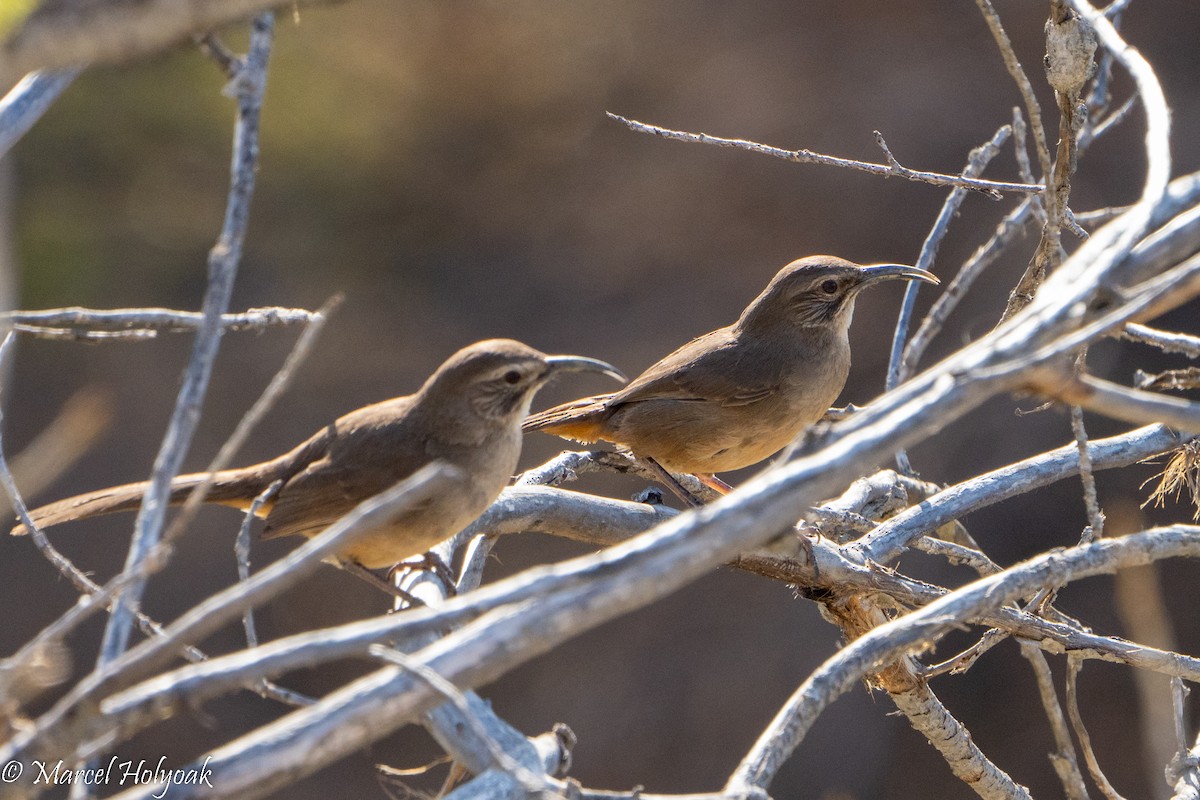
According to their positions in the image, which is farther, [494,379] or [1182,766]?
[494,379]

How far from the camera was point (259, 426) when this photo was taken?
1192 centimetres

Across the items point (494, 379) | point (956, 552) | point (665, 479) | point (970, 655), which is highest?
point (494, 379)

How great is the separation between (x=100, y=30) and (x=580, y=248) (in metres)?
10.5

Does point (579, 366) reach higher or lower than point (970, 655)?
higher

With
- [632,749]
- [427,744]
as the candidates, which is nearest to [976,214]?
[632,749]

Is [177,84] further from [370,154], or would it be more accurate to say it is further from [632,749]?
[632,749]

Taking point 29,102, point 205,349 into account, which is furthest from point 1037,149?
point 29,102

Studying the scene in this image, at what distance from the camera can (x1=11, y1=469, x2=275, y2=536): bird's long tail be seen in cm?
388

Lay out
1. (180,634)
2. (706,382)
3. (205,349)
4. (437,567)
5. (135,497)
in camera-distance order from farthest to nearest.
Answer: (706,382) < (437,567) < (135,497) < (205,349) < (180,634)

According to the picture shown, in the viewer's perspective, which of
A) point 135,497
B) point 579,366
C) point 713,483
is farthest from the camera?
point 713,483

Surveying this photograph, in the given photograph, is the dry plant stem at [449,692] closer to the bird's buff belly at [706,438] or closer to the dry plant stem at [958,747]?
the dry plant stem at [958,747]

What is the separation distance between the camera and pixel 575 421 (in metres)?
5.32

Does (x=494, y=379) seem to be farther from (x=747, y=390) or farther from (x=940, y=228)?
(x=940, y=228)

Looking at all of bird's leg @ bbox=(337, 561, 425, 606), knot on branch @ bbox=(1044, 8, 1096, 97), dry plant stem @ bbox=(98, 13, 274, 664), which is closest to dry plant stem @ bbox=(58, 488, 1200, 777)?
dry plant stem @ bbox=(98, 13, 274, 664)
